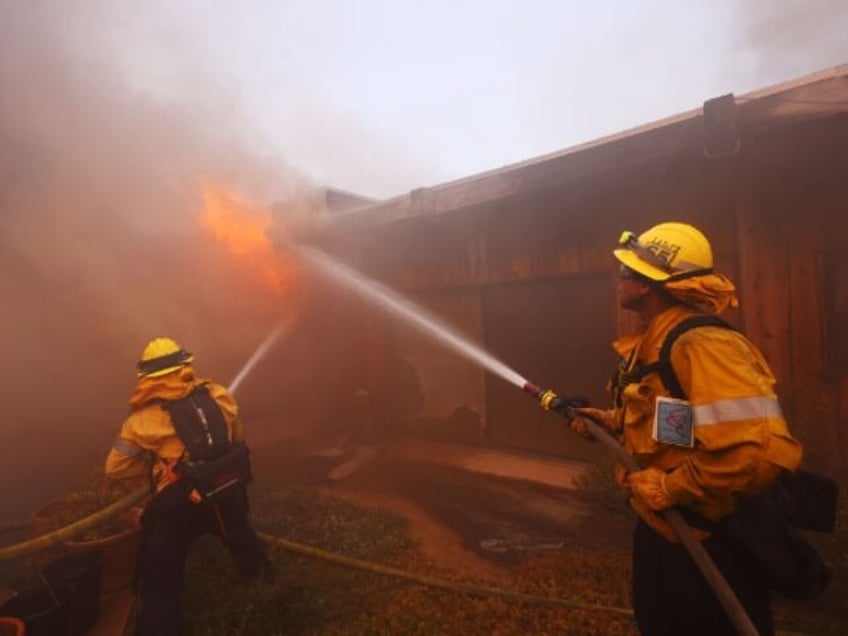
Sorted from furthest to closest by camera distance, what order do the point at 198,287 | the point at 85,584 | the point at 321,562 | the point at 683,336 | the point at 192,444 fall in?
the point at 198,287 < the point at 321,562 < the point at 85,584 < the point at 192,444 < the point at 683,336

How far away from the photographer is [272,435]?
28.0ft

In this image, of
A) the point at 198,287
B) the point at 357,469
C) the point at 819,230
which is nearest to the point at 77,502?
the point at 357,469

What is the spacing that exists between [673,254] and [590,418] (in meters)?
1.01

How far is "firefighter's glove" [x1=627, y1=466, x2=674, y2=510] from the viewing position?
1849 mm

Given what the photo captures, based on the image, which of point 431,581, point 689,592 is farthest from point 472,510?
point 689,592

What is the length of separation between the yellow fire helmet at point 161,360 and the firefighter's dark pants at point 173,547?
3.01 feet

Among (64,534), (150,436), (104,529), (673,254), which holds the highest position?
(673,254)

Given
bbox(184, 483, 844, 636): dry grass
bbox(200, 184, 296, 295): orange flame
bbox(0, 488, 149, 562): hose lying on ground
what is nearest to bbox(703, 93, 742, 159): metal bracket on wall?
bbox(184, 483, 844, 636): dry grass

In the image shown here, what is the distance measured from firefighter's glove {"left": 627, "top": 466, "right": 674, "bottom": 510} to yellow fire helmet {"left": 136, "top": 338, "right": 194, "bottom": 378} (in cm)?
321

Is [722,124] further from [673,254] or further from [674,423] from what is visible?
[674,423]

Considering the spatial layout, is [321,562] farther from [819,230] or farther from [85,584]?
[819,230]

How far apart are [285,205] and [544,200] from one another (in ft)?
15.1

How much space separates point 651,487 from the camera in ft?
6.28

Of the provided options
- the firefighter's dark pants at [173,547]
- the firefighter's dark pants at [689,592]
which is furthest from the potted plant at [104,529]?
the firefighter's dark pants at [689,592]
